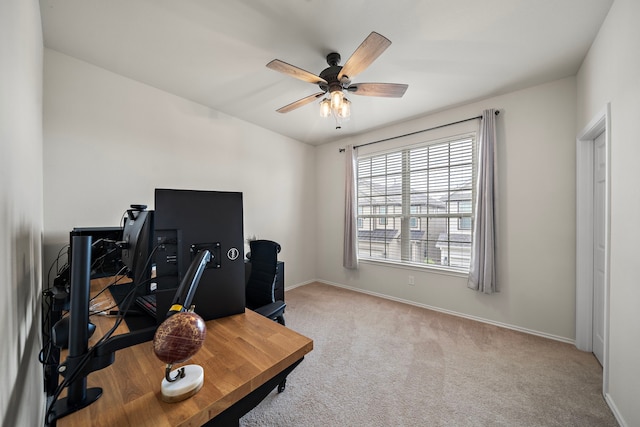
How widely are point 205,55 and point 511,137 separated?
11.2ft

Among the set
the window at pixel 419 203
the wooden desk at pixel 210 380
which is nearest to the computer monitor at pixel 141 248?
the wooden desk at pixel 210 380

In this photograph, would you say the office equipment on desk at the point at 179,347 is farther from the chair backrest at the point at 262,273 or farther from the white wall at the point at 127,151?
the white wall at the point at 127,151

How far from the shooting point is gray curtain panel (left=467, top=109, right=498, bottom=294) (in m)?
2.81

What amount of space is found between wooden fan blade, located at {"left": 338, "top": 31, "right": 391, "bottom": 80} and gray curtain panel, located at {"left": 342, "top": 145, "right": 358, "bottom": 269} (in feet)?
7.22

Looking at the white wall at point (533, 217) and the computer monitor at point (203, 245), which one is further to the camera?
the white wall at point (533, 217)

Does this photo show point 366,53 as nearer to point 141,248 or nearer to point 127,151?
point 141,248

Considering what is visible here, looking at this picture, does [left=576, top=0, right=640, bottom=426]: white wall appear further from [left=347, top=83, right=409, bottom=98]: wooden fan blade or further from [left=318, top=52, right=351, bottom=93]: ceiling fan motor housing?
[left=318, top=52, right=351, bottom=93]: ceiling fan motor housing

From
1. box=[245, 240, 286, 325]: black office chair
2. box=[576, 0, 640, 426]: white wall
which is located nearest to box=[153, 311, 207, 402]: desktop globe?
box=[245, 240, 286, 325]: black office chair

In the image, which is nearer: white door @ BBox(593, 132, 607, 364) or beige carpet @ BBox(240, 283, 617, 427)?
beige carpet @ BBox(240, 283, 617, 427)

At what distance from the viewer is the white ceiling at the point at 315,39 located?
5.48 feet

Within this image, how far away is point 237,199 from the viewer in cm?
122

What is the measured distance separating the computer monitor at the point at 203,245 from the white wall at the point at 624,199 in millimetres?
2275

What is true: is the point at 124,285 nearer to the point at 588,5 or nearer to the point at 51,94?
the point at 51,94

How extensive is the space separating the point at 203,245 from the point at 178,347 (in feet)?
1.78
